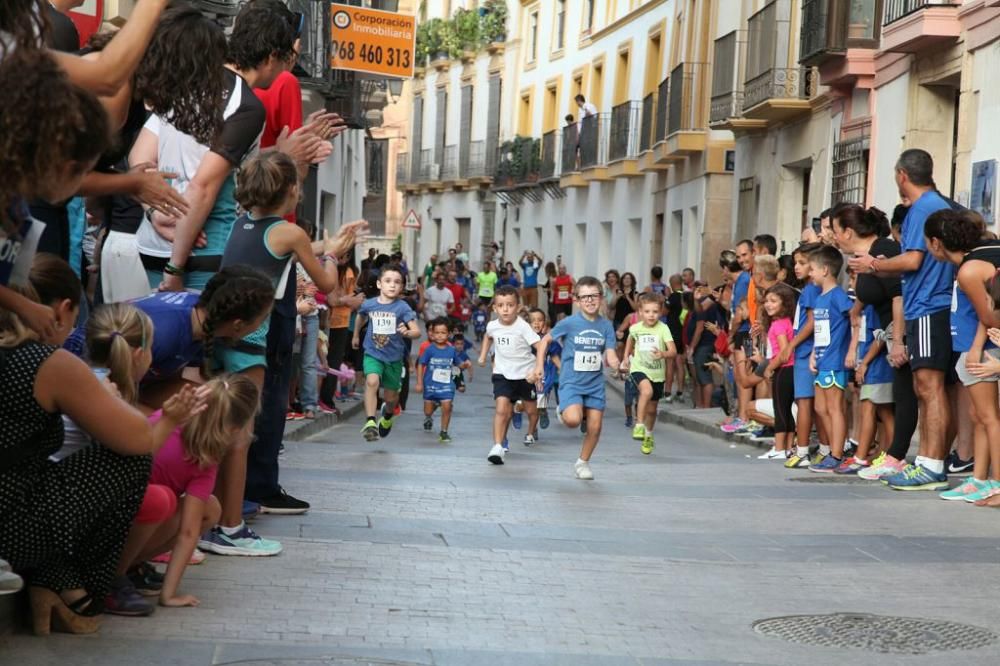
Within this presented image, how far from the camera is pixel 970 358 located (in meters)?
11.3

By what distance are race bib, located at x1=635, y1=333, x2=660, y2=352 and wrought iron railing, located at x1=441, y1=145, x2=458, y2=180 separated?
43792mm

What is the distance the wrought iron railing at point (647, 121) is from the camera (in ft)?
129

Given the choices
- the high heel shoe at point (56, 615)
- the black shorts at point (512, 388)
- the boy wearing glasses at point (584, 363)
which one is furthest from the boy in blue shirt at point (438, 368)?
the high heel shoe at point (56, 615)

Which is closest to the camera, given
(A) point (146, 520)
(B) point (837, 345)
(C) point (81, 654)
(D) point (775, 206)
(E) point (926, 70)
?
(C) point (81, 654)

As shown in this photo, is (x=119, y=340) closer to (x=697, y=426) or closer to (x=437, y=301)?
(x=697, y=426)

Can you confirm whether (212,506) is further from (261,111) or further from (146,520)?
(261,111)

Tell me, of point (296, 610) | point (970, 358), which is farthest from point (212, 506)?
point (970, 358)

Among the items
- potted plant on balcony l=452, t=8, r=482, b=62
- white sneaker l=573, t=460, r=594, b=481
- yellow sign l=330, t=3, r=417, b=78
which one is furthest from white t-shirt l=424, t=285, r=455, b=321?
white sneaker l=573, t=460, r=594, b=481

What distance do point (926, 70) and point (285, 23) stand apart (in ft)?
45.7

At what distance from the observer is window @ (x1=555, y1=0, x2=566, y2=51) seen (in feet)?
167

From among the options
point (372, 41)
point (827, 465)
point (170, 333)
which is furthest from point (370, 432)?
point (170, 333)

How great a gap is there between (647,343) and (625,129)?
24.3 meters

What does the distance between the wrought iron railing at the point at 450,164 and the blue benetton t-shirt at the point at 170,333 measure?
54.6 meters

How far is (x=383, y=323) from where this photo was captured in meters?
18.3
